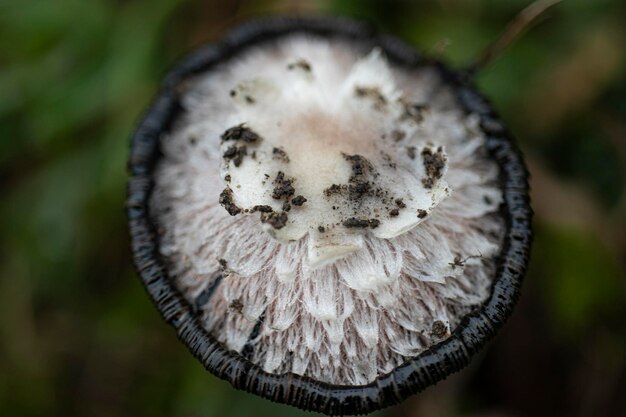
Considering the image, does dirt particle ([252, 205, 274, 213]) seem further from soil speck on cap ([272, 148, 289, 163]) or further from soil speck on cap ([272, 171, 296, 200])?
soil speck on cap ([272, 148, 289, 163])

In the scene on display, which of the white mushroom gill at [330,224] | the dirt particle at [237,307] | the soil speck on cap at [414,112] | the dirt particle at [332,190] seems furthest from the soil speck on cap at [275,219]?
the soil speck on cap at [414,112]

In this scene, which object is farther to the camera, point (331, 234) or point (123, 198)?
point (123, 198)

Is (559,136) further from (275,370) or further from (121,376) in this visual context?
(121,376)

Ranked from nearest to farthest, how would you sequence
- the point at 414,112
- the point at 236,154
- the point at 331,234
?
1. the point at 331,234
2. the point at 236,154
3. the point at 414,112

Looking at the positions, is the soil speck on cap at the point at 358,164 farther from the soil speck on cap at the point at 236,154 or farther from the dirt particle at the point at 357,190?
the soil speck on cap at the point at 236,154

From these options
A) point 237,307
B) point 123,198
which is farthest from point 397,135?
point 123,198

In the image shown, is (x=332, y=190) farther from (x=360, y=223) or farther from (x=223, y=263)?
(x=223, y=263)

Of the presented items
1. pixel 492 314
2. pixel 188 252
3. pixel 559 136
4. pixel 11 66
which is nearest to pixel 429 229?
pixel 492 314

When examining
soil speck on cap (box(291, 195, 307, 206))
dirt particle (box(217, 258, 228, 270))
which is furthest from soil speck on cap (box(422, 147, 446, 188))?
dirt particle (box(217, 258, 228, 270))
